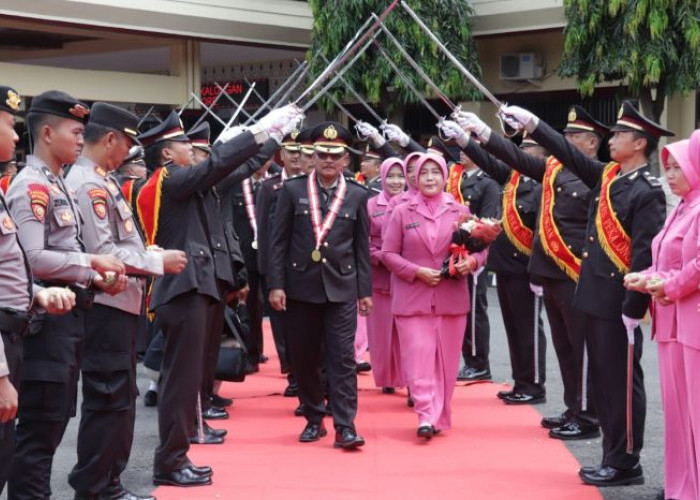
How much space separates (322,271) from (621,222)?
2014 mm

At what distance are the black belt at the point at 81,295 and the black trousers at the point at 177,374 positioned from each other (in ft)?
3.96

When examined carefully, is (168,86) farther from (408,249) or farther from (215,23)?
(408,249)

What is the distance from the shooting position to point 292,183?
24.8 ft

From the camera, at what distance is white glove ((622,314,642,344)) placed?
5.99 metres

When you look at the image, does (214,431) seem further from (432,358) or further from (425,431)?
(432,358)

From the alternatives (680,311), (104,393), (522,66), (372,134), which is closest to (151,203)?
(104,393)

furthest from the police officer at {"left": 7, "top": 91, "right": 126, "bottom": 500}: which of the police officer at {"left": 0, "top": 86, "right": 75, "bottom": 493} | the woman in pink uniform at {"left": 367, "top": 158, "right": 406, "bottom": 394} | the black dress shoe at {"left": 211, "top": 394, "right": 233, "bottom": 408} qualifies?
the woman in pink uniform at {"left": 367, "top": 158, "right": 406, "bottom": 394}

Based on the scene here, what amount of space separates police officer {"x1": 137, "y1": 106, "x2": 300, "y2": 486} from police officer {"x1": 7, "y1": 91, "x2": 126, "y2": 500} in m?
1.16

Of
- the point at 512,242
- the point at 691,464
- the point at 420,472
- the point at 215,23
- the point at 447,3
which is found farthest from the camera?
the point at 215,23

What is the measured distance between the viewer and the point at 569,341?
785 cm

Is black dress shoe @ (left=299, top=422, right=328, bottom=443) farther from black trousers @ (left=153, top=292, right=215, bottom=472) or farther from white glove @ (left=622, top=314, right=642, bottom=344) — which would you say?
white glove @ (left=622, top=314, right=642, bottom=344)

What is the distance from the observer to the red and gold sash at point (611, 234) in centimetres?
623

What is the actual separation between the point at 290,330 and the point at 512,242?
2.29 meters

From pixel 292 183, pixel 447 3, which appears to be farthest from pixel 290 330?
pixel 447 3
